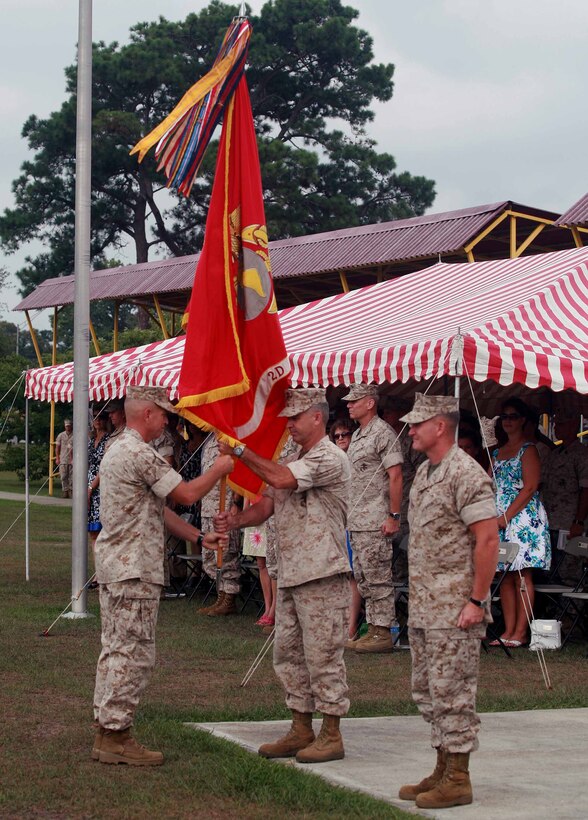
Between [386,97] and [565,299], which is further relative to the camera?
[386,97]

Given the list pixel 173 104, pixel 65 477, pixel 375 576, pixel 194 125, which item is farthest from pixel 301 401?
pixel 173 104

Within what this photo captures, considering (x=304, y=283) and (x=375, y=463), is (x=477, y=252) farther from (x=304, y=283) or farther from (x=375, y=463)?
(x=375, y=463)

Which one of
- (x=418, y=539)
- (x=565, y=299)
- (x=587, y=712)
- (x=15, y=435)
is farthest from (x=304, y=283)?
(x=418, y=539)

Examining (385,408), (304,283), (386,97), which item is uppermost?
(386,97)

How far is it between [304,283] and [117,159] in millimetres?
17372

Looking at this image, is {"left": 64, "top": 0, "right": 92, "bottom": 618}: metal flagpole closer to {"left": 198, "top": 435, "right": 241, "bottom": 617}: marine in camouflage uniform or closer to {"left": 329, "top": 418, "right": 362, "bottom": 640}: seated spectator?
{"left": 198, "top": 435, "right": 241, "bottom": 617}: marine in camouflage uniform

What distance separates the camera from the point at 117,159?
43.0m

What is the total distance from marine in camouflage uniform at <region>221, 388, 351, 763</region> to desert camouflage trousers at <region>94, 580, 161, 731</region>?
645 mm

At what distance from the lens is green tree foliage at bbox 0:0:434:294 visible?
141ft

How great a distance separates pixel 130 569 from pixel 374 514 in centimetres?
437

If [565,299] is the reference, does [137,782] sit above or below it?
below

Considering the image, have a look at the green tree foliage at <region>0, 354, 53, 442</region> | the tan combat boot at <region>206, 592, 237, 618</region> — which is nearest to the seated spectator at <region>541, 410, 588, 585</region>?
the tan combat boot at <region>206, 592, 237, 618</region>

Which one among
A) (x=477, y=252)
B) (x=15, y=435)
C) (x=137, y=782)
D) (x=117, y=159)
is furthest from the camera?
(x=117, y=159)

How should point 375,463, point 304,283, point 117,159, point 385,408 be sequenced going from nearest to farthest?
1. point 375,463
2. point 385,408
3. point 304,283
4. point 117,159
